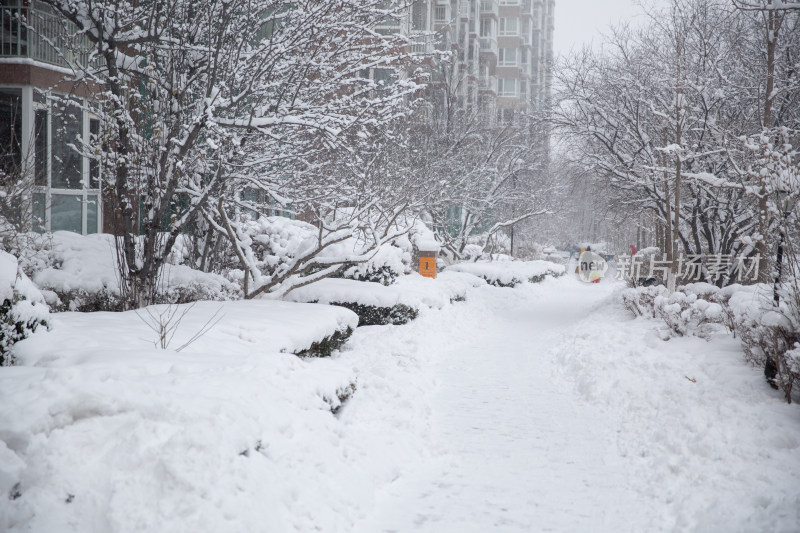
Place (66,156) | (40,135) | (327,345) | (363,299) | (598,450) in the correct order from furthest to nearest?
(66,156)
(40,135)
(363,299)
(327,345)
(598,450)

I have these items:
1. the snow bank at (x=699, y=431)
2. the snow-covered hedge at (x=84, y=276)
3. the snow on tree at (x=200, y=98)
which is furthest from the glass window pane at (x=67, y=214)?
the snow bank at (x=699, y=431)

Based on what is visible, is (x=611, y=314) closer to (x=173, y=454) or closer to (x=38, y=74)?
(x=173, y=454)

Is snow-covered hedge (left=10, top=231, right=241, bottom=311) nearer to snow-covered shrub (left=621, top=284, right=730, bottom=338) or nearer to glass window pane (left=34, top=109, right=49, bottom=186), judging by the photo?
glass window pane (left=34, top=109, right=49, bottom=186)

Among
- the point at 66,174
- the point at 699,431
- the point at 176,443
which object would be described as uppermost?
the point at 66,174

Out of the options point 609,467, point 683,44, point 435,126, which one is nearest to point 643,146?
point 683,44

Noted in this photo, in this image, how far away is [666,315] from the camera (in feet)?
33.0

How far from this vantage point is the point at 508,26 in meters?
57.2

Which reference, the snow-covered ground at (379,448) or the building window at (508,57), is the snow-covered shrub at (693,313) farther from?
the building window at (508,57)

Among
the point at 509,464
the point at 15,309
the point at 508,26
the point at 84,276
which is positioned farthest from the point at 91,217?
the point at 508,26

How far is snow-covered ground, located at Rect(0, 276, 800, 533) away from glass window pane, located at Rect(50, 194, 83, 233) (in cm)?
917

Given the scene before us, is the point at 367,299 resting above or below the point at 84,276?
below

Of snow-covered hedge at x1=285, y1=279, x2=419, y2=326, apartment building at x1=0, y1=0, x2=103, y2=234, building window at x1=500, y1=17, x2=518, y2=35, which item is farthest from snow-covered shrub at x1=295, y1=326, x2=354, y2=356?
building window at x1=500, y1=17, x2=518, y2=35

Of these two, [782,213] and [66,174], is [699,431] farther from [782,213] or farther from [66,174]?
[66,174]

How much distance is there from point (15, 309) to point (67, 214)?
10752 millimetres
